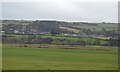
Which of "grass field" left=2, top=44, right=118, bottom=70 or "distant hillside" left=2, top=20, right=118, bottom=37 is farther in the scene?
"distant hillside" left=2, top=20, right=118, bottom=37

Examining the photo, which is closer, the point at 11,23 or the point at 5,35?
the point at 5,35

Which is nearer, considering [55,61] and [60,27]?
[55,61]

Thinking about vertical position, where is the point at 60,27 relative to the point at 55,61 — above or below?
above

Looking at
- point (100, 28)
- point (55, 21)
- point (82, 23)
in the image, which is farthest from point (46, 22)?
point (100, 28)

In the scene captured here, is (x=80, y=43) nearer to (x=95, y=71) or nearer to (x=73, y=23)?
(x=73, y=23)

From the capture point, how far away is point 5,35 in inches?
4727

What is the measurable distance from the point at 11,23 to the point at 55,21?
36799 millimetres

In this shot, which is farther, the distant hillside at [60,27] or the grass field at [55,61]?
the distant hillside at [60,27]

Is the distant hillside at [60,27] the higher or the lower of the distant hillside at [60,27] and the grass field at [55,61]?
the higher

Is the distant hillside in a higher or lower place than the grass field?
higher

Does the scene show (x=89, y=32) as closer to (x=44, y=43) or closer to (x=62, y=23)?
(x=62, y=23)

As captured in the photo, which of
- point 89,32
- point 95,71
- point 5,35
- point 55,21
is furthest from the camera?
point 55,21

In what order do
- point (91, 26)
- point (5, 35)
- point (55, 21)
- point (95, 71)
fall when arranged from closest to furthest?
point (95, 71)
point (5, 35)
point (91, 26)
point (55, 21)

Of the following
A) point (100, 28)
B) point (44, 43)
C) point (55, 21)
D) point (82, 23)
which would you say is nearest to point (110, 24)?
point (100, 28)
